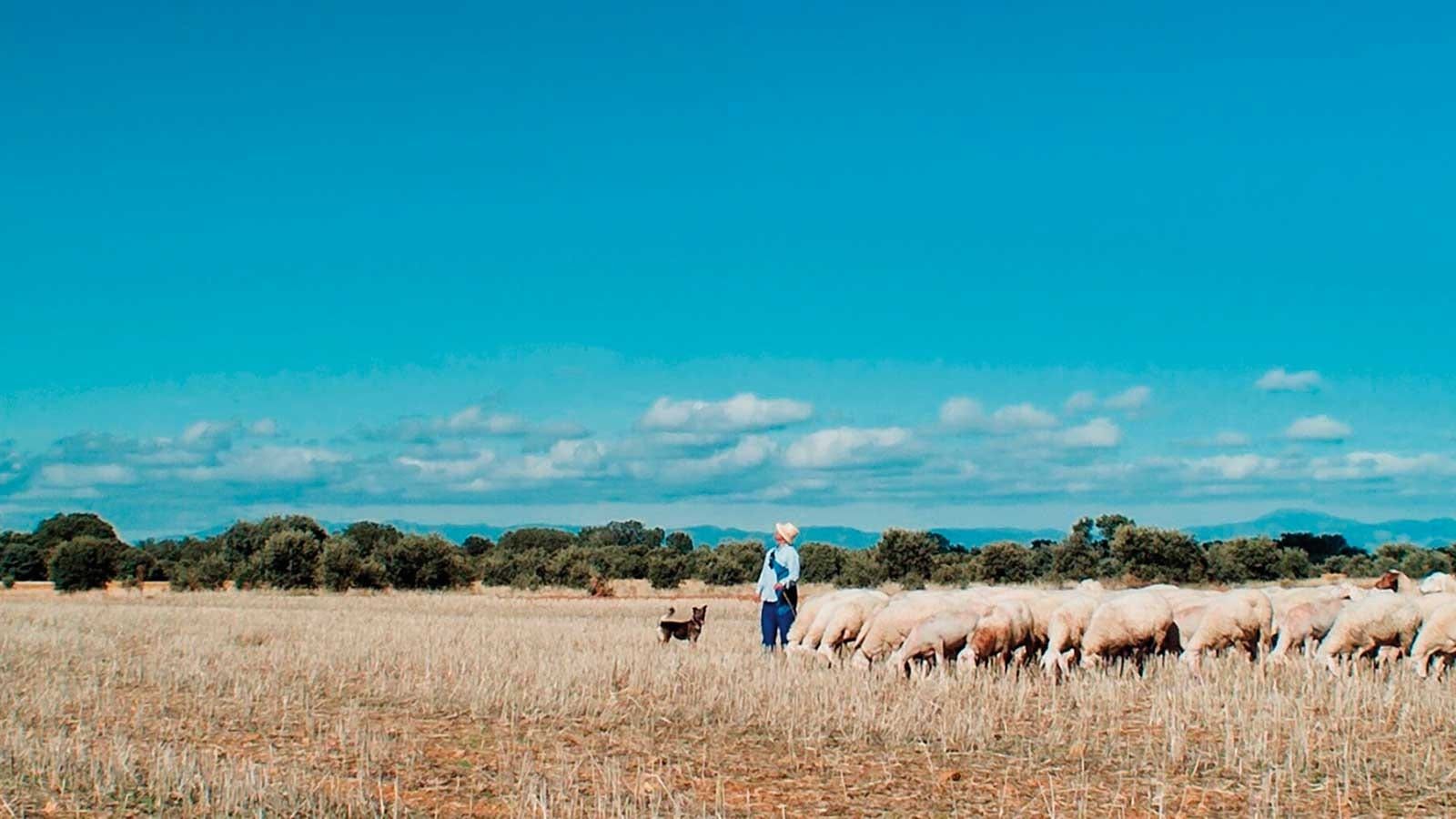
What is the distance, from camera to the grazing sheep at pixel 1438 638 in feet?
55.1

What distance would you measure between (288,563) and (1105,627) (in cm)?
4389

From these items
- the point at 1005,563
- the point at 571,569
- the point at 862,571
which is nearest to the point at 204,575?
the point at 571,569

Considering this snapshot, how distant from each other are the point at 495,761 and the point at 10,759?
14.2ft

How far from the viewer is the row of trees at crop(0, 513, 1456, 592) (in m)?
52.6

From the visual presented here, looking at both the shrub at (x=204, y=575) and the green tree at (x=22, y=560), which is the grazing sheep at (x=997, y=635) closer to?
the shrub at (x=204, y=575)

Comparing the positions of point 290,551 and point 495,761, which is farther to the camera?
point 290,551

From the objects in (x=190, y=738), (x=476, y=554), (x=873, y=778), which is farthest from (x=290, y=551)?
(x=873, y=778)

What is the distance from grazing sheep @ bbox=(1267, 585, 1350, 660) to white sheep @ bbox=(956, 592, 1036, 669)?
4.55m

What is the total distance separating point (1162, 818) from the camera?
342 inches

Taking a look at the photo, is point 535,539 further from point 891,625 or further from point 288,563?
point 891,625

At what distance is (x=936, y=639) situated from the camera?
54.6 ft

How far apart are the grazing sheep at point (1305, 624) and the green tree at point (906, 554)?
3518cm

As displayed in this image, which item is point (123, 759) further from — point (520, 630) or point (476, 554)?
point (476, 554)

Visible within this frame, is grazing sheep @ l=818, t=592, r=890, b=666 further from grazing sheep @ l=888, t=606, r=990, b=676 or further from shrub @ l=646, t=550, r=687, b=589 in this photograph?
shrub @ l=646, t=550, r=687, b=589
